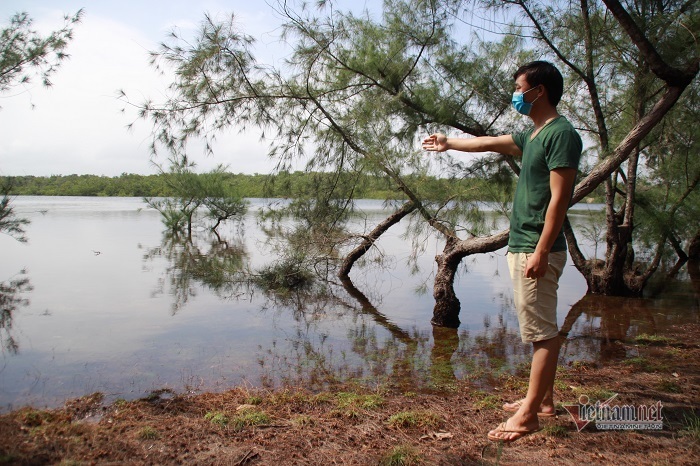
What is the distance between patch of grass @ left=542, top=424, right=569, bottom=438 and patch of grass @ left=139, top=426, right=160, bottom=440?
1802 mm

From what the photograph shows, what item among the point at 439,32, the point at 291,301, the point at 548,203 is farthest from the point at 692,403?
the point at 291,301

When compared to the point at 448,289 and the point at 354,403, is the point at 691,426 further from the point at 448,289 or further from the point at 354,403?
the point at 448,289

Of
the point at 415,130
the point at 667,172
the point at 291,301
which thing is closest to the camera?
the point at 415,130

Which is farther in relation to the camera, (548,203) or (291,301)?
(291,301)

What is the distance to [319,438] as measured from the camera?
94.8 inches

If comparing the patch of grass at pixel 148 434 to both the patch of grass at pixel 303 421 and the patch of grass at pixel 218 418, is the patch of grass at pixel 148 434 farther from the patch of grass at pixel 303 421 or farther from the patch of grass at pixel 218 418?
the patch of grass at pixel 303 421

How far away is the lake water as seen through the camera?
4.00 m

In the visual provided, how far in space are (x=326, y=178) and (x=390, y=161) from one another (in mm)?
1632

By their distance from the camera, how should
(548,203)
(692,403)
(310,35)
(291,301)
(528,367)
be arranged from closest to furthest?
(548,203) < (692,403) < (528,367) < (310,35) < (291,301)

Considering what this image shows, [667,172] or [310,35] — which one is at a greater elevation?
→ [310,35]

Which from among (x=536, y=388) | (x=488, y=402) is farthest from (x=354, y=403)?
(x=536, y=388)

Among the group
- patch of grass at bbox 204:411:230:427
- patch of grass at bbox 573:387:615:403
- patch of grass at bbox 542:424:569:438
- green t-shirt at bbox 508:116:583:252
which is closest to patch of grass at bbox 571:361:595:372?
patch of grass at bbox 573:387:615:403

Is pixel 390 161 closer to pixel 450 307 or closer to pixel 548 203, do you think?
pixel 450 307

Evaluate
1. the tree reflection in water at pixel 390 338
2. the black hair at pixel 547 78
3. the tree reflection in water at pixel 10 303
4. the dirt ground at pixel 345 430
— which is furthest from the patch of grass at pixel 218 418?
the tree reflection in water at pixel 10 303
